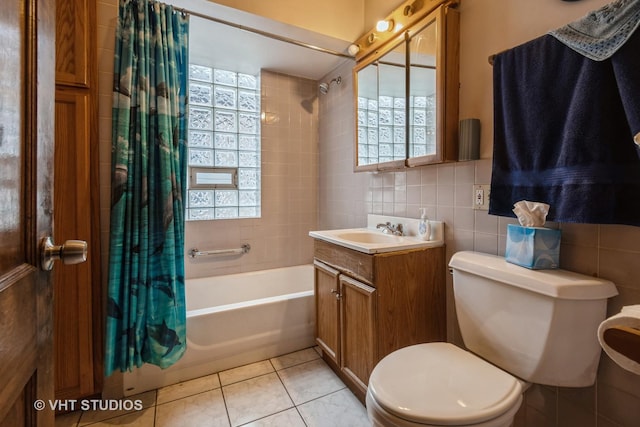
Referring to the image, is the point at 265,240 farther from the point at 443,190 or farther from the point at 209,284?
the point at 443,190

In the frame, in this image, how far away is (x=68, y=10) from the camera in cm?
151

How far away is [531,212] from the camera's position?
1.07 meters

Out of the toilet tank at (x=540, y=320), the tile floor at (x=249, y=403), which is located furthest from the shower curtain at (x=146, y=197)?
the toilet tank at (x=540, y=320)

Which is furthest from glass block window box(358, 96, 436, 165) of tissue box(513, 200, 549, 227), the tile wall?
tissue box(513, 200, 549, 227)

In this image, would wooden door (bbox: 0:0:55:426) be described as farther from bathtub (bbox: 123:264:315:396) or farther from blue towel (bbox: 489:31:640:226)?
blue towel (bbox: 489:31:640:226)

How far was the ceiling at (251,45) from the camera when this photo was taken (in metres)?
1.85

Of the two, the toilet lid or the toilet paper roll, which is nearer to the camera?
the toilet paper roll

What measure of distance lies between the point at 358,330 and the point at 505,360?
66cm

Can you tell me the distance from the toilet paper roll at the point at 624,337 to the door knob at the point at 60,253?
105 cm

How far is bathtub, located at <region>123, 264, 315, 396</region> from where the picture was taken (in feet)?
5.82

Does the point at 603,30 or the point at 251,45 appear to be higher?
the point at 251,45

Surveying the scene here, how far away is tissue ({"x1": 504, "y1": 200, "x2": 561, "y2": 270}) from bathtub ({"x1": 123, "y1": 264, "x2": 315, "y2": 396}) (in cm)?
140

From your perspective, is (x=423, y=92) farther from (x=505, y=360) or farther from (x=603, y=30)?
(x=505, y=360)

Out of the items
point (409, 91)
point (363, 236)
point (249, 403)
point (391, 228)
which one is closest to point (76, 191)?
point (249, 403)
